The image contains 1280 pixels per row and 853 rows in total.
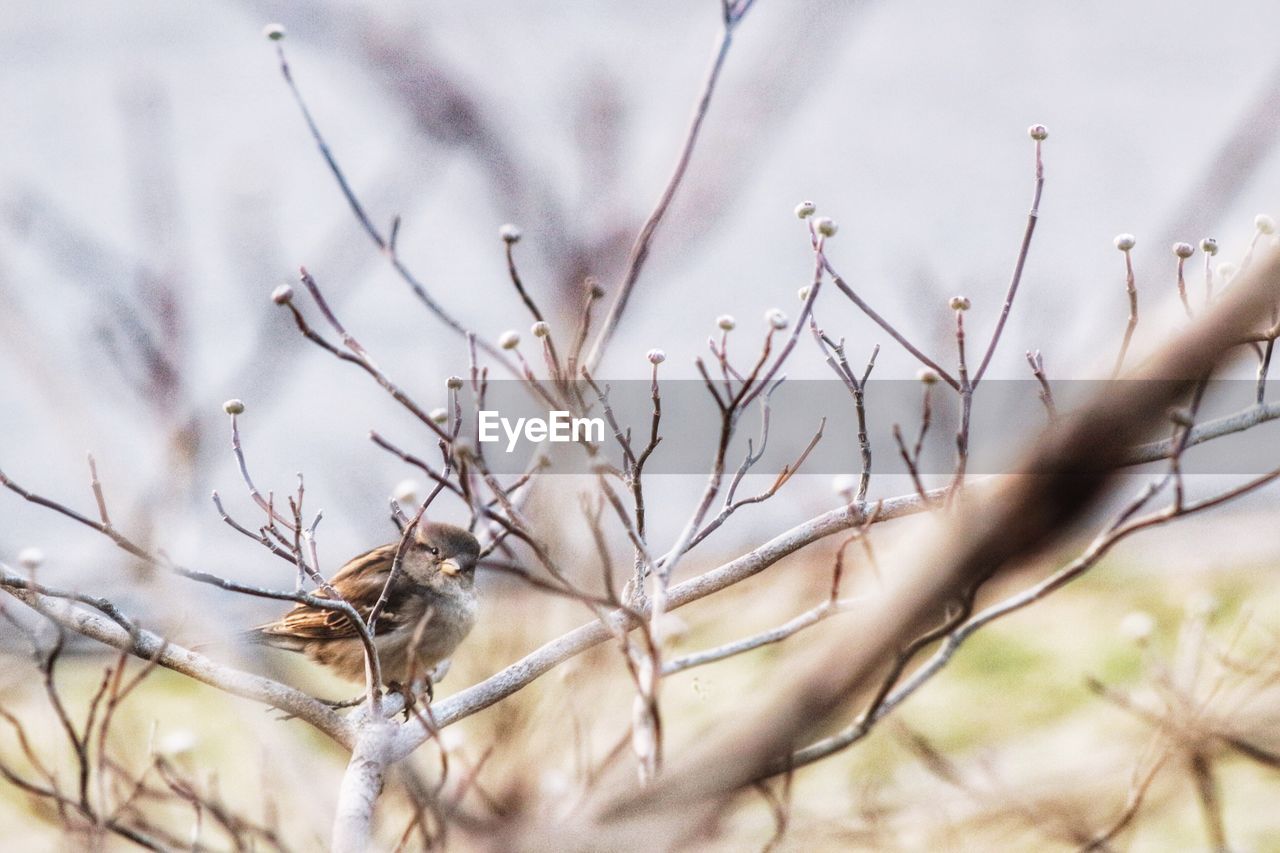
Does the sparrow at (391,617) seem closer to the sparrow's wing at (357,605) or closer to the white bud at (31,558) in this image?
the sparrow's wing at (357,605)

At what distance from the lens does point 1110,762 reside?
91 centimetres

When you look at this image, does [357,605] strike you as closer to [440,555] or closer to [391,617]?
[391,617]

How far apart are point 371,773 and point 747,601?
A: 99 cm

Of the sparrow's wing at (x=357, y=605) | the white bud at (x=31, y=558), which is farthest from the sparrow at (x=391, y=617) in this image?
the white bud at (x=31, y=558)

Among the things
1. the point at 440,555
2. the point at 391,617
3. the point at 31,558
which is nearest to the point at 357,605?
the point at 391,617

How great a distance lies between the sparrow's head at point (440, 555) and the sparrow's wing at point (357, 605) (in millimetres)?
82

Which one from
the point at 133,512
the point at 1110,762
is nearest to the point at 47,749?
the point at 133,512

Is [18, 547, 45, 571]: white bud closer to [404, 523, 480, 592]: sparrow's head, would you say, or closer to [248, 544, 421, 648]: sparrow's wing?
[404, 523, 480, 592]: sparrow's head

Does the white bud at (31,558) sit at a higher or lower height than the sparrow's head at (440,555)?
lower

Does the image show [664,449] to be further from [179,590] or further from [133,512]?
[179,590]

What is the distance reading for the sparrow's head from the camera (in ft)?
9.69

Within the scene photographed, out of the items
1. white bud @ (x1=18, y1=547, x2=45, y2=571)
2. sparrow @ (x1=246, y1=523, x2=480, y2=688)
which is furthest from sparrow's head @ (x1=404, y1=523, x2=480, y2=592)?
white bud @ (x1=18, y1=547, x2=45, y2=571)

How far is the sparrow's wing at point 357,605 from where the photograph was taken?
328cm

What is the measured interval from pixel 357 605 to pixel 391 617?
0.44ft
